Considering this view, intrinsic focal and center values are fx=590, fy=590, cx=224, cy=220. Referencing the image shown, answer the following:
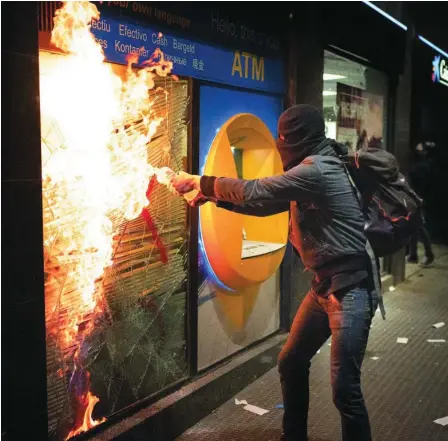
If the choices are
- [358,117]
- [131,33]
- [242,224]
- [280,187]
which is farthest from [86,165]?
[358,117]

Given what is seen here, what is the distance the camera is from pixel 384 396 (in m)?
4.67

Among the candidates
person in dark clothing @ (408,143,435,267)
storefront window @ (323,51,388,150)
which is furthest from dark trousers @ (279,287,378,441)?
person in dark clothing @ (408,143,435,267)

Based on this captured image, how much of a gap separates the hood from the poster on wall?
3.62 metres

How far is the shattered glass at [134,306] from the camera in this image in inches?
129

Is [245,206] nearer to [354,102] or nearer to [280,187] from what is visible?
[280,187]

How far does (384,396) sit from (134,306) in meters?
2.20

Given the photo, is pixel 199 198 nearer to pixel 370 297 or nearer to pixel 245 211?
pixel 245 211

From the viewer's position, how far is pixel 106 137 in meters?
3.53

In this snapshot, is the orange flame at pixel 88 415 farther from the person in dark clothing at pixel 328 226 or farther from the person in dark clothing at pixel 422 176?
the person in dark clothing at pixel 422 176

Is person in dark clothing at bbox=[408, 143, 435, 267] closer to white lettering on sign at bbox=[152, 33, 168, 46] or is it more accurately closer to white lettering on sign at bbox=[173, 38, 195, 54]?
white lettering on sign at bbox=[173, 38, 195, 54]

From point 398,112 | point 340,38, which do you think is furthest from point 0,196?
point 398,112

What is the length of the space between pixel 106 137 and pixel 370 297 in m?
1.79

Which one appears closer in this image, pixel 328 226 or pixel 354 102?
pixel 328 226

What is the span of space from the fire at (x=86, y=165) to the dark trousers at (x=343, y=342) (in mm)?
1219
